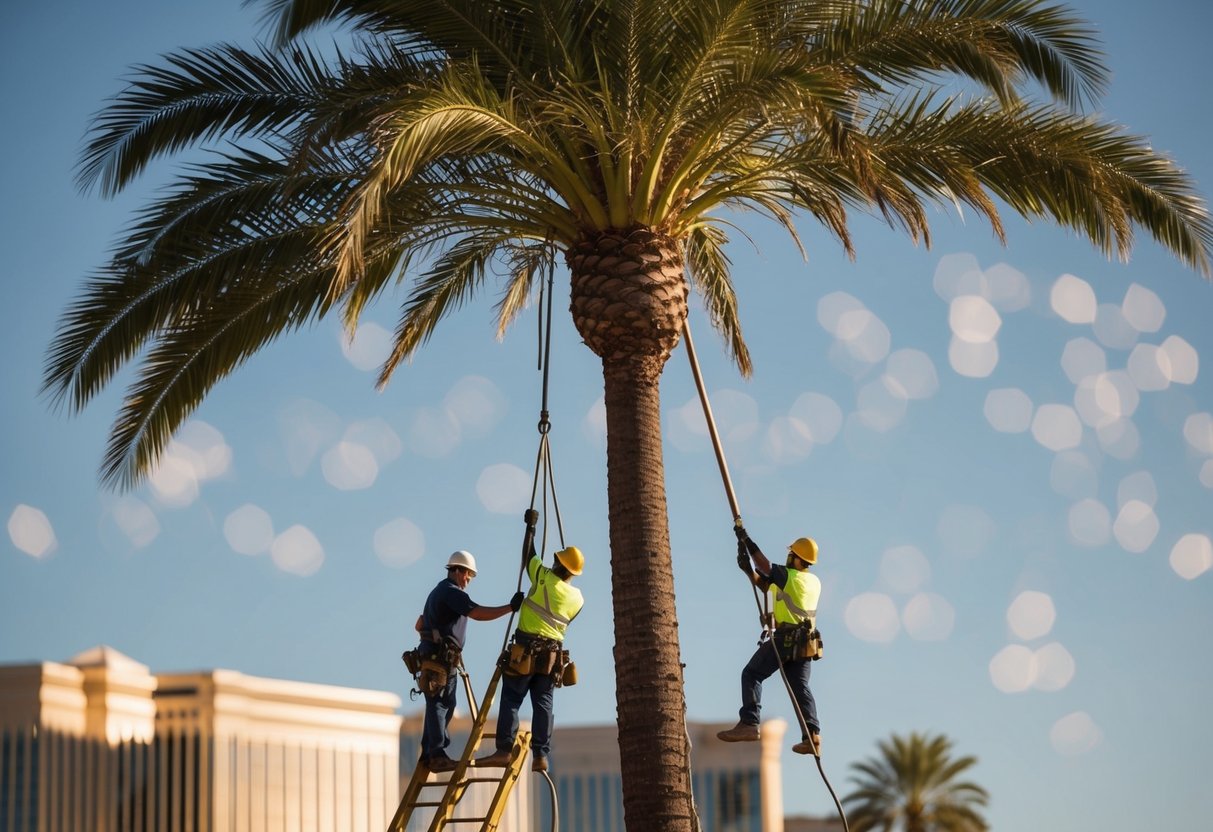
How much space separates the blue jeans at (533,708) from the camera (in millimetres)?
14750

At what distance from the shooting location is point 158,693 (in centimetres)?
8556

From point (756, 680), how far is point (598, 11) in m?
6.17

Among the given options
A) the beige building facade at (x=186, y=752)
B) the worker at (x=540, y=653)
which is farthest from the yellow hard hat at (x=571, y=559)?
the beige building facade at (x=186, y=752)

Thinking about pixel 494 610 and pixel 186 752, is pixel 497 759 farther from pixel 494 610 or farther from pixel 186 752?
pixel 186 752

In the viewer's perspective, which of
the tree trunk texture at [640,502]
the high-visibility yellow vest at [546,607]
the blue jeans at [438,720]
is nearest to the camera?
the tree trunk texture at [640,502]

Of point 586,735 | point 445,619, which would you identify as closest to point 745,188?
point 445,619

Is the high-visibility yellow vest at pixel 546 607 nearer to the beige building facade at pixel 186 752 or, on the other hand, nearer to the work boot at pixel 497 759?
the work boot at pixel 497 759

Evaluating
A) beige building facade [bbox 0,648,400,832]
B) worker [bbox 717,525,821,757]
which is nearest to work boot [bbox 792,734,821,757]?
worker [bbox 717,525,821,757]

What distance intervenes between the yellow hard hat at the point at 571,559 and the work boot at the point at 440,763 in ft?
6.48

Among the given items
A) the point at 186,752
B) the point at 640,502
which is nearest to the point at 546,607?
the point at 640,502

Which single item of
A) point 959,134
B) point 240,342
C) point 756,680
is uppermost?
point 959,134

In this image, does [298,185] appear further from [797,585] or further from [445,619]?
[797,585]

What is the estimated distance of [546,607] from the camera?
14891 millimetres

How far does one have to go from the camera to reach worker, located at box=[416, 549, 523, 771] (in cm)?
1498
